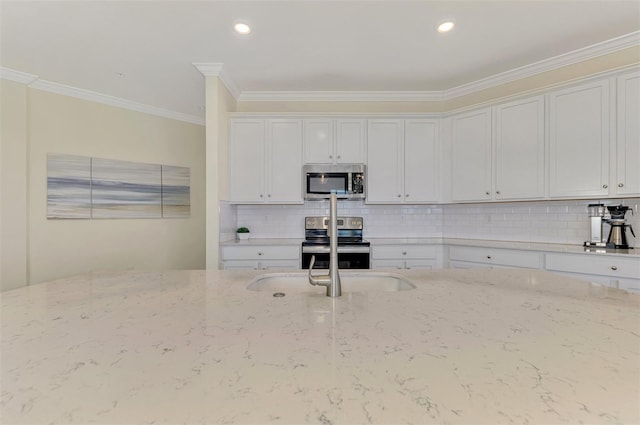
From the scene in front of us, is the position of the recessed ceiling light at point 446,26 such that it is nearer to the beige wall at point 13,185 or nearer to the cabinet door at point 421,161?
the cabinet door at point 421,161

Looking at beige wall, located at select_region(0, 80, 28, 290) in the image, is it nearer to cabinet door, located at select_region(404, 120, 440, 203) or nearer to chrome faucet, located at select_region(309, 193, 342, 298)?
chrome faucet, located at select_region(309, 193, 342, 298)

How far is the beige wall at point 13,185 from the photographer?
2.91 m

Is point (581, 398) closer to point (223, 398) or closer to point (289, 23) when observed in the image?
point (223, 398)

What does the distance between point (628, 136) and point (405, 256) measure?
6.63ft

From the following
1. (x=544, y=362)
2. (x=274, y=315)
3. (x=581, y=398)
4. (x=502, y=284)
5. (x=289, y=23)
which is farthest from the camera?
(x=289, y=23)

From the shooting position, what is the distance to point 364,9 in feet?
6.91

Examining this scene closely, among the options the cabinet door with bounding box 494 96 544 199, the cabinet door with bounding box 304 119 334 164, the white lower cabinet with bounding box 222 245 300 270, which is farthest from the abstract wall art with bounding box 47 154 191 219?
the cabinet door with bounding box 494 96 544 199

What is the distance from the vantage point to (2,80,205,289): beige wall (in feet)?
10.4

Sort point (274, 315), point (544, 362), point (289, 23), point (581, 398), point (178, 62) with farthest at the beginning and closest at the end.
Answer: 1. point (178, 62)
2. point (289, 23)
3. point (274, 315)
4. point (544, 362)
5. point (581, 398)

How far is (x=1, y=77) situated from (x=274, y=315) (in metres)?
4.00

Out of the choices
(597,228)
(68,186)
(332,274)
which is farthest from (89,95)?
(597,228)

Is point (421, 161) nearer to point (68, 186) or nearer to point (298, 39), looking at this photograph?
point (298, 39)

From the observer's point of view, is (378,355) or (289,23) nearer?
(378,355)

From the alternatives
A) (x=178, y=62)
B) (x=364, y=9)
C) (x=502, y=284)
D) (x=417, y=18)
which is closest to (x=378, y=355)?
(x=502, y=284)
